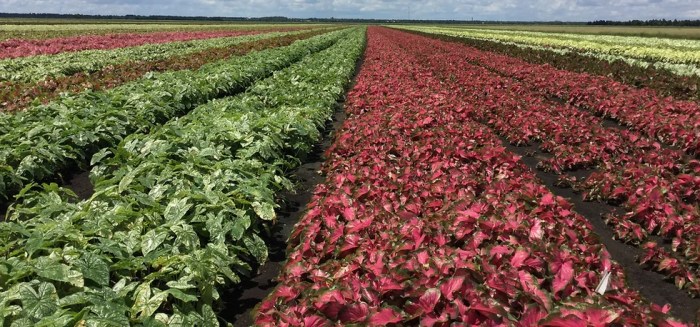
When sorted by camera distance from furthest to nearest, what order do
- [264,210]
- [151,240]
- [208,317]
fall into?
1. [264,210]
2. [151,240]
3. [208,317]

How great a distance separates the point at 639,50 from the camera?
25.1 meters

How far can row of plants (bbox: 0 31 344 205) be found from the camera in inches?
238

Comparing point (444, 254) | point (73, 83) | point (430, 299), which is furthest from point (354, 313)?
point (73, 83)

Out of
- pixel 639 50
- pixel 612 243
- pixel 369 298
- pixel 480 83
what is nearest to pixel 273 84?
pixel 480 83

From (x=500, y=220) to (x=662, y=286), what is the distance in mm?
1885

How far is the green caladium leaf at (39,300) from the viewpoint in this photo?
2541 millimetres

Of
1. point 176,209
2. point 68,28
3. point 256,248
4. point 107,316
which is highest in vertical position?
point 68,28

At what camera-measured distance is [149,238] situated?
338 centimetres

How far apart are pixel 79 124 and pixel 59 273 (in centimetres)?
522

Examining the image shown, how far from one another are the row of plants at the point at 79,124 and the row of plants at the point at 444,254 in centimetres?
420

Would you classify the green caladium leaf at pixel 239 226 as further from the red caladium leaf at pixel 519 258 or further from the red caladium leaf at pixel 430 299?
the red caladium leaf at pixel 519 258

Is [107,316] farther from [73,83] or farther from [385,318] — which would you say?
[73,83]

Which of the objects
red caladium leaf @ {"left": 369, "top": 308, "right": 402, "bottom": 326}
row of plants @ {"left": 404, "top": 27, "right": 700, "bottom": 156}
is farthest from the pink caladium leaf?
row of plants @ {"left": 404, "top": 27, "right": 700, "bottom": 156}

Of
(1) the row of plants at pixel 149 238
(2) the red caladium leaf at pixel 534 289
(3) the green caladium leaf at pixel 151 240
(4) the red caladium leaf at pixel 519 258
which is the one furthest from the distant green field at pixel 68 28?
(2) the red caladium leaf at pixel 534 289
